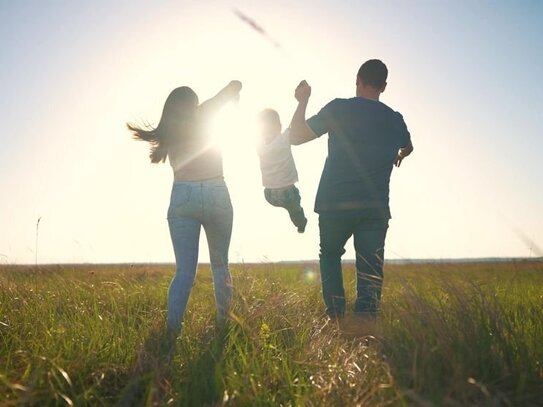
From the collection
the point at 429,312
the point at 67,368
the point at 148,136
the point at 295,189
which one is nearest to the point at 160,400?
the point at 67,368

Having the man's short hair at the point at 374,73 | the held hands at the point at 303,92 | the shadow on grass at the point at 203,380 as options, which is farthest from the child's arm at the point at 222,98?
the shadow on grass at the point at 203,380

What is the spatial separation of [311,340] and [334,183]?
182 cm

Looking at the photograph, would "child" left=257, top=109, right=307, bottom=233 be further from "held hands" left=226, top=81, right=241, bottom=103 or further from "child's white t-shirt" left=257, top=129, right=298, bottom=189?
"held hands" left=226, top=81, right=241, bottom=103

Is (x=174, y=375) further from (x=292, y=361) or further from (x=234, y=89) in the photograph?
(x=234, y=89)

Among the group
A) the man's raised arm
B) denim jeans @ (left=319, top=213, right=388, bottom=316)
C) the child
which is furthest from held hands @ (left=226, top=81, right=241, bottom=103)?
the child

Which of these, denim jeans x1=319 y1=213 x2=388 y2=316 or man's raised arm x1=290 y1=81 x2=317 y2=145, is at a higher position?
man's raised arm x1=290 y1=81 x2=317 y2=145

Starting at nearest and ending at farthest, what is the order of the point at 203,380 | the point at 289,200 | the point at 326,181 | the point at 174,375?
the point at 203,380, the point at 174,375, the point at 326,181, the point at 289,200

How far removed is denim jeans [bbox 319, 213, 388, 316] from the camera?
4.93 meters

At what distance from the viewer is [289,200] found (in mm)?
6203

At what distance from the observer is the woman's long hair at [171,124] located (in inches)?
184

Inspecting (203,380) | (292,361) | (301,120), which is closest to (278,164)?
(301,120)

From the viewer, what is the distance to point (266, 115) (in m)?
6.54

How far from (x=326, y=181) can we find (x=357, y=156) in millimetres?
399

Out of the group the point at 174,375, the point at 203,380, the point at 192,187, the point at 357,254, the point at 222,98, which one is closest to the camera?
the point at 203,380
